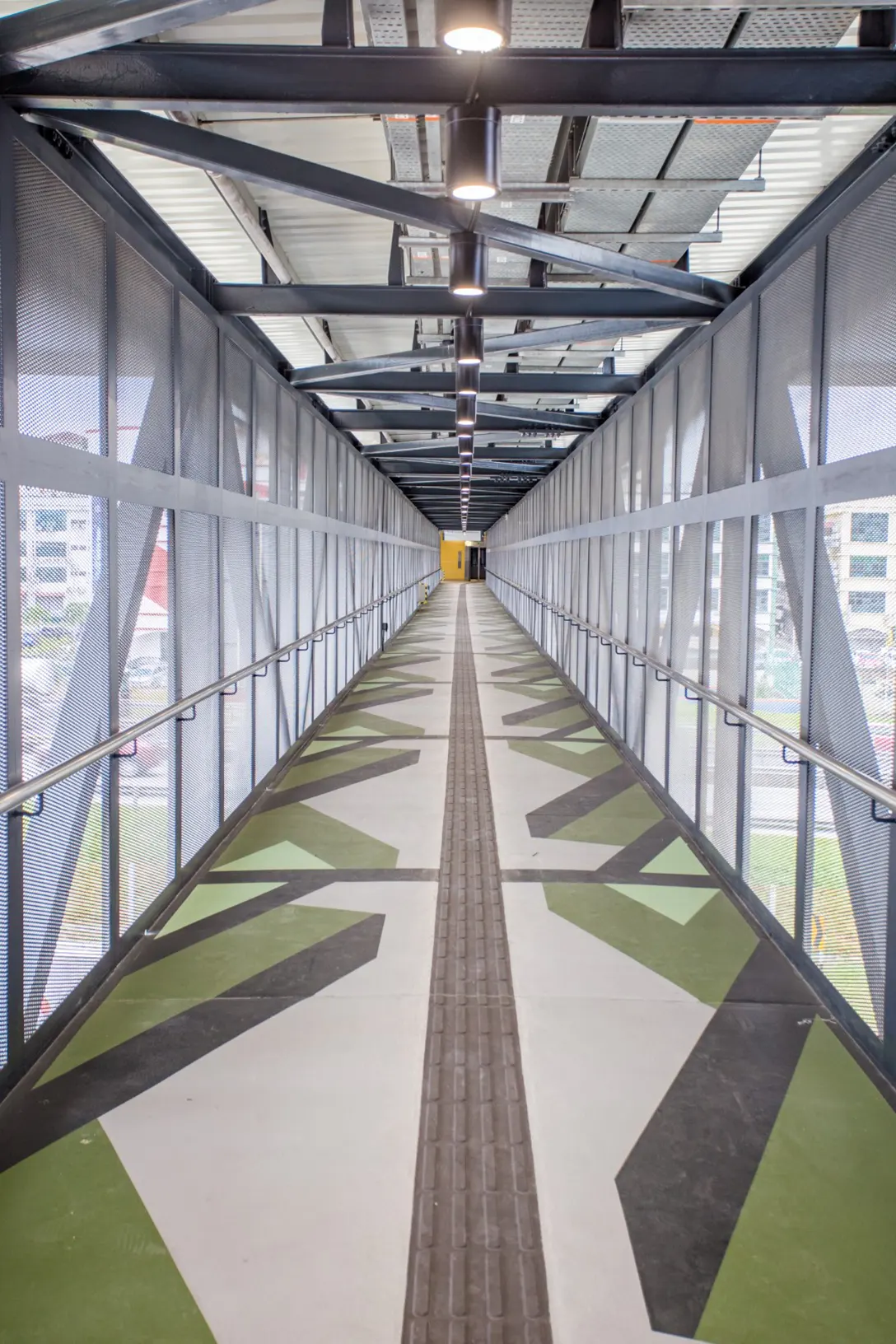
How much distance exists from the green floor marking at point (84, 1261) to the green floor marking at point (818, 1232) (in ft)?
3.72

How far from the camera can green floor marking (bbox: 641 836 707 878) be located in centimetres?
487

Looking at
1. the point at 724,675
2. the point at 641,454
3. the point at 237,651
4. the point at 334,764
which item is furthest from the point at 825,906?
the point at 641,454

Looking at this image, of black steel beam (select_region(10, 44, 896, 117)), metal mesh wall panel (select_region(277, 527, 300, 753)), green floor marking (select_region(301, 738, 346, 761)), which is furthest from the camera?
green floor marking (select_region(301, 738, 346, 761))

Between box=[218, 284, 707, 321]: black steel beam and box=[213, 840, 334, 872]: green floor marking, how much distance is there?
278cm

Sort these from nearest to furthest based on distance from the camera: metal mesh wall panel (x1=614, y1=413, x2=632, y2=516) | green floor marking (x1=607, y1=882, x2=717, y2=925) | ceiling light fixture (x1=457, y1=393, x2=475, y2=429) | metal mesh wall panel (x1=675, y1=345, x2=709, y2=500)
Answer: green floor marking (x1=607, y1=882, x2=717, y2=925) → metal mesh wall panel (x1=675, y1=345, x2=709, y2=500) → ceiling light fixture (x1=457, y1=393, x2=475, y2=429) → metal mesh wall panel (x1=614, y1=413, x2=632, y2=516)

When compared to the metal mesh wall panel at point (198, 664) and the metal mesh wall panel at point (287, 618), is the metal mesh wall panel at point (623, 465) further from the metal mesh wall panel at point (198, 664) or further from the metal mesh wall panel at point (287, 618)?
the metal mesh wall panel at point (198, 664)

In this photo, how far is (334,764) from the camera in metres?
7.23

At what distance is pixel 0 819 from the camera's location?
265cm

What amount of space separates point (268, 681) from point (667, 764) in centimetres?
274

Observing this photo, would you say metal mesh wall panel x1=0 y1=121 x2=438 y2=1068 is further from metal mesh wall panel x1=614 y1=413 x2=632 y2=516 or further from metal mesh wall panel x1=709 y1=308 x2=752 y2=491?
metal mesh wall panel x1=614 y1=413 x2=632 y2=516

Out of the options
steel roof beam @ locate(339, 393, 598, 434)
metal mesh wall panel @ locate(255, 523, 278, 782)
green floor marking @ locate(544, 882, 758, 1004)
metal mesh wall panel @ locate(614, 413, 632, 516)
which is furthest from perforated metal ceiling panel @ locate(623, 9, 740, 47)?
metal mesh wall panel @ locate(614, 413, 632, 516)

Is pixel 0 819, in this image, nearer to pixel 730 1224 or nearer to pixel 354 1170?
pixel 354 1170

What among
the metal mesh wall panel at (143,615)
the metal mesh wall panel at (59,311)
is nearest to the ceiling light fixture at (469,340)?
the metal mesh wall panel at (143,615)

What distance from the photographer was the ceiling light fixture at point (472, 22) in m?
1.82
